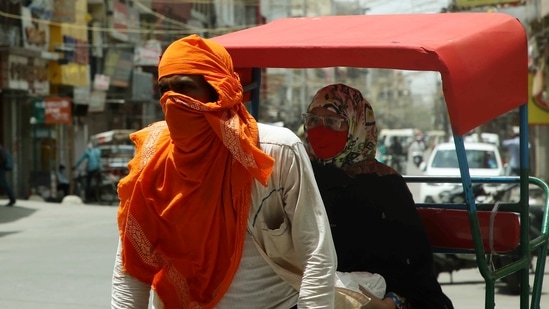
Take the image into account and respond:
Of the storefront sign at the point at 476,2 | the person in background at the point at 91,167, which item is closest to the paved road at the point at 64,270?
the person in background at the point at 91,167

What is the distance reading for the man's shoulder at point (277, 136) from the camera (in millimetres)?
2795

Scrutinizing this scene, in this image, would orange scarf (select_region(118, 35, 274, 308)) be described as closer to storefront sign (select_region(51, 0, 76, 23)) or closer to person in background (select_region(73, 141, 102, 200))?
person in background (select_region(73, 141, 102, 200))

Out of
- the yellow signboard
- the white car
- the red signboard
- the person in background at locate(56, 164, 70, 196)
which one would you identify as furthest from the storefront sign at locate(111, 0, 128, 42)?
the white car

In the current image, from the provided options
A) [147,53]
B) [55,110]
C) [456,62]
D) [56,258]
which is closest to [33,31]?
[55,110]

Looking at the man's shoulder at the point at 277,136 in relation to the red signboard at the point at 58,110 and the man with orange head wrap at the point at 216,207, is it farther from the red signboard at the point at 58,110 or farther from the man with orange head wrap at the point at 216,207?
the red signboard at the point at 58,110

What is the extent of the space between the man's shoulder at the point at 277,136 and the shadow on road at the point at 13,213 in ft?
51.0

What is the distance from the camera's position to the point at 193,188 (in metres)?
2.70

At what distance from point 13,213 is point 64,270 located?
371 inches

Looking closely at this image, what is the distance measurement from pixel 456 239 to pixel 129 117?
130ft

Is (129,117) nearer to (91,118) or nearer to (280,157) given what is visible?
(91,118)

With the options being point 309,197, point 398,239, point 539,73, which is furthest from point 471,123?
point 539,73

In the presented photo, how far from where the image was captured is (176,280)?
284 cm

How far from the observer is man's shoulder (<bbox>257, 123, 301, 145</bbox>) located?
9.17ft

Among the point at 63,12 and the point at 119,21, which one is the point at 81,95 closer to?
the point at 63,12
